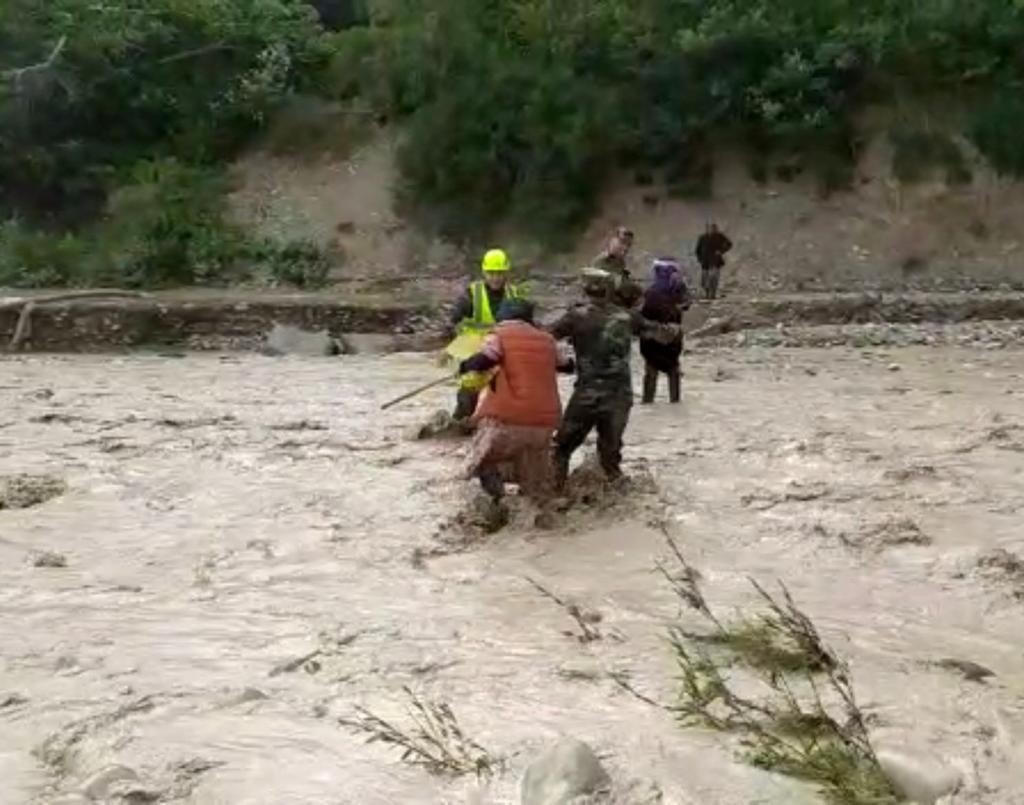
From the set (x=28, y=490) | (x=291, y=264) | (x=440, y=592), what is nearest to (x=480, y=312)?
(x=440, y=592)

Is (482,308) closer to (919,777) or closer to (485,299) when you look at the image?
(485,299)

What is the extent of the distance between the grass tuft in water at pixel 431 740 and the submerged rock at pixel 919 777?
1252mm

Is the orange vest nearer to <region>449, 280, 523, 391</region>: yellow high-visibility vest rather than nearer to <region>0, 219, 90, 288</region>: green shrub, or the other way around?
<region>449, 280, 523, 391</region>: yellow high-visibility vest

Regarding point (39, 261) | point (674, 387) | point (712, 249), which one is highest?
point (712, 249)

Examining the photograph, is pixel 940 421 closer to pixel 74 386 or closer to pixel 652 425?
pixel 652 425

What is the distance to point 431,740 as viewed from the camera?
497 centimetres

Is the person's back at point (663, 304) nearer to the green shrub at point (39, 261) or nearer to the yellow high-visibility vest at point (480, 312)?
the yellow high-visibility vest at point (480, 312)

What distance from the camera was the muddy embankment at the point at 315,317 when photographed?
1983 centimetres

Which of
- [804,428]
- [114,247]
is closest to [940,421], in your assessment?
[804,428]

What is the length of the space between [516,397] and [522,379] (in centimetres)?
10

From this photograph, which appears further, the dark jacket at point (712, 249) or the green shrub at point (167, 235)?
the green shrub at point (167, 235)

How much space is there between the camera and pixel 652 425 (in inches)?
455

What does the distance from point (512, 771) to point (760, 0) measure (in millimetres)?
23196

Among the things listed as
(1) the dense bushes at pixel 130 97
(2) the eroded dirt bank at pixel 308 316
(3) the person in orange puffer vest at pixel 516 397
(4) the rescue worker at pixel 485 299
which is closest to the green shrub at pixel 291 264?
(1) the dense bushes at pixel 130 97
